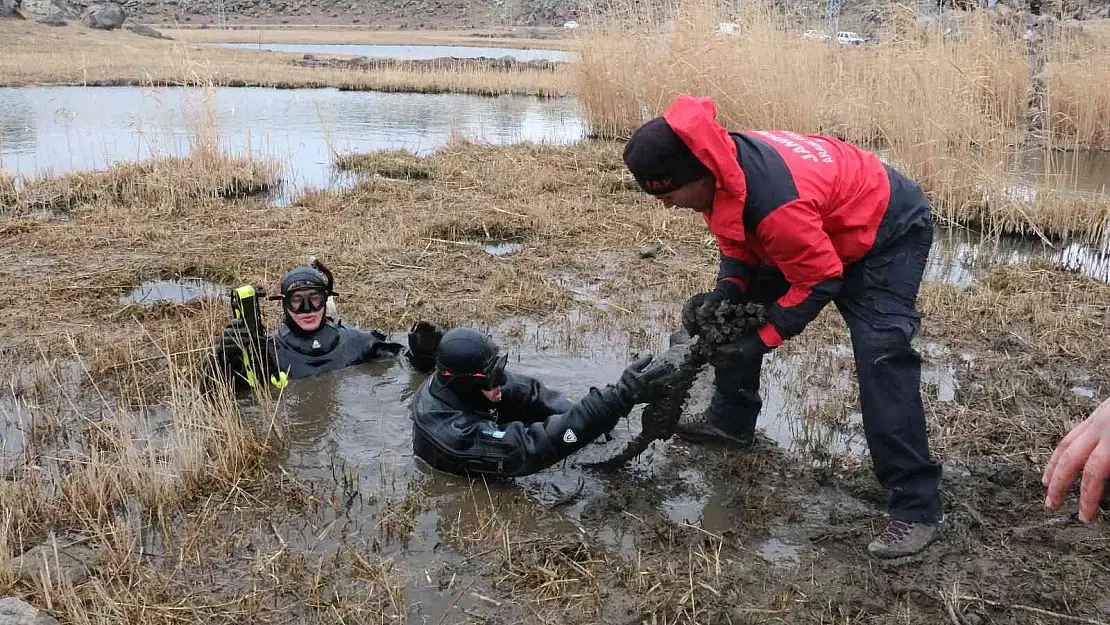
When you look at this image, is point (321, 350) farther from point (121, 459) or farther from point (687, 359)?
point (687, 359)

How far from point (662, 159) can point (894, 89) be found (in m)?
6.92

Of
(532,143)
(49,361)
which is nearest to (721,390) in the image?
(49,361)

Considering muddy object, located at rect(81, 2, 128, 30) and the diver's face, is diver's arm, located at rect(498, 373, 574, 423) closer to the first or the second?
the diver's face

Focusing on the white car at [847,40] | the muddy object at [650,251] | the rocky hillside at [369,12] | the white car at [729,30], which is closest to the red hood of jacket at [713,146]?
the muddy object at [650,251]

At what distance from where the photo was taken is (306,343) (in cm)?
538

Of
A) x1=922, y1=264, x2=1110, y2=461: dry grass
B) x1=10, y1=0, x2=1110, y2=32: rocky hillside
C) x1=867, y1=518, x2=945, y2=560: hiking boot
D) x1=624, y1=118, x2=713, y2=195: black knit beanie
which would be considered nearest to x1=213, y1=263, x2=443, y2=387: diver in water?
x1=624, y1=118, x2=713, y2=195: black knit beanie

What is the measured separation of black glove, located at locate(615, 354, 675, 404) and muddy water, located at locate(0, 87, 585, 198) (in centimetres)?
738

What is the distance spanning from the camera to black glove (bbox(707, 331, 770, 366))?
3.48 metres

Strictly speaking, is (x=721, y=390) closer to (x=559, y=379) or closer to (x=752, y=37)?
(x=559, y=379)

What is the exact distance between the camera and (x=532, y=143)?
13320 mm

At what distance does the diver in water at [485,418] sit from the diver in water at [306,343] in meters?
1.01

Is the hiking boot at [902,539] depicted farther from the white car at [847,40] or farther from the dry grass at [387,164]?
the white car at [847,40]

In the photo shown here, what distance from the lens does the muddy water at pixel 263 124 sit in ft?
38.0

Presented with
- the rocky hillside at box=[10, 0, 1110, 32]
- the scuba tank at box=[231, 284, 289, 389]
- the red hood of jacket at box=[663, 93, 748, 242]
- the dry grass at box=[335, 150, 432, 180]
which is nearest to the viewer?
the red hood of jacket at box=[663, 93, 748, 242]
